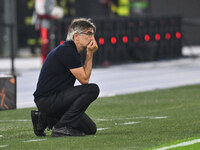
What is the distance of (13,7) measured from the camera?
1094 inches

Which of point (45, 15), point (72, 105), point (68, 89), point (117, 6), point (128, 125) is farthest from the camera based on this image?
point (117, 6)

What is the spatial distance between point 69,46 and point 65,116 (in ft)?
2.52

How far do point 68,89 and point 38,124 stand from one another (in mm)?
513

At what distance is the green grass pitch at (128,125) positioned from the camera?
8.03 m

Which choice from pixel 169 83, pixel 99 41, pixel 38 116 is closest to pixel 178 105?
pixel 38 116

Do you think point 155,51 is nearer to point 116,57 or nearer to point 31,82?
point 116,57

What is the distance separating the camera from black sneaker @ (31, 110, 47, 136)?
28.8 feet

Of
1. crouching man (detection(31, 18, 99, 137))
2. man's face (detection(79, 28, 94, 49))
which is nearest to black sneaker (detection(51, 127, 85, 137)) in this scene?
crouching man (detection(31, 18, 99, 137))

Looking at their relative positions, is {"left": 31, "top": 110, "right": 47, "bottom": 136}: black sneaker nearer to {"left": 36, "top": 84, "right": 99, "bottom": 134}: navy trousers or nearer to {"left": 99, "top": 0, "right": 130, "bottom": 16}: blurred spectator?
{"left": 36, "top": 84, "right": 99, "bottom": 134}: navy trousers

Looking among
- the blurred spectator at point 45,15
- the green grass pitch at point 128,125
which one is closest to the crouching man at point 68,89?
the green grass pitch at point 128,125

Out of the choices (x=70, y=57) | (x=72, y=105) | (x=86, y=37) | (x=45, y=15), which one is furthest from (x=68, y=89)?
(x=45, y=15)

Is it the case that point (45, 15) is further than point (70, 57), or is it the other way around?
point (45, 15)

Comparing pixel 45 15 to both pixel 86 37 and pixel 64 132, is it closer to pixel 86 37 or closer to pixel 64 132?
pixel 86 37

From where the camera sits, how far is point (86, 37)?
8742mm
